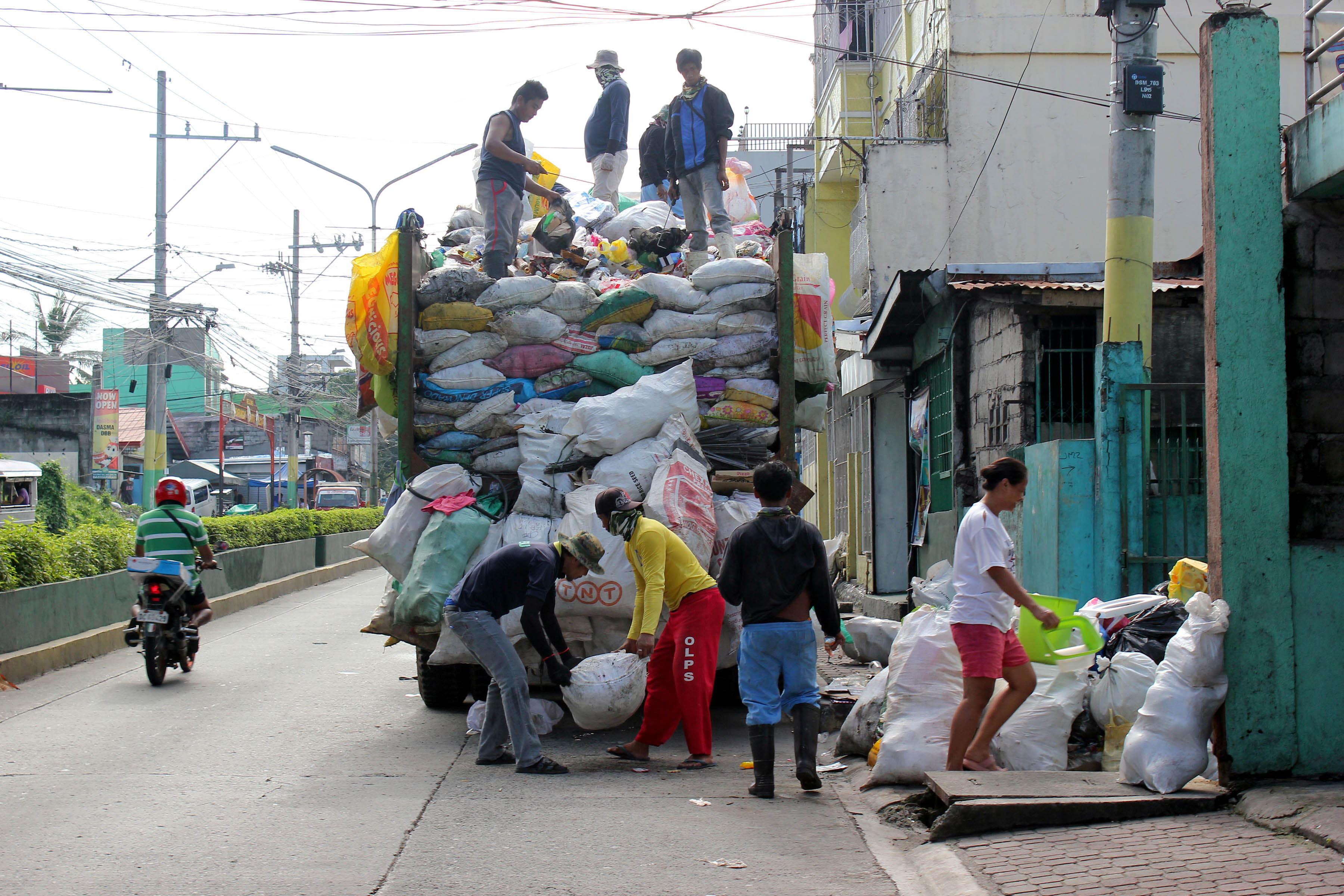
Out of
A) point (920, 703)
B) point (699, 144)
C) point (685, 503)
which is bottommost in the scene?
point (920, 703)

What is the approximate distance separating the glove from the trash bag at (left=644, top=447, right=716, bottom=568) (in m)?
0.99

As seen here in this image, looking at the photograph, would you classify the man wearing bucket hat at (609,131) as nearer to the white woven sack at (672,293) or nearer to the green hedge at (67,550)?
the white woven sack at (672,293)

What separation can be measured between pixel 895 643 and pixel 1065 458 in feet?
7.17

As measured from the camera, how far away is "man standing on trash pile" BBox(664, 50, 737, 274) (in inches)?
399

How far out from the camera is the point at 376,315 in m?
7.77

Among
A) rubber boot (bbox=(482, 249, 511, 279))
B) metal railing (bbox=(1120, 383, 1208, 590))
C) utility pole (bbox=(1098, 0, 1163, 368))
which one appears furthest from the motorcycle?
utility pole (bbox=(1098, 0, 1163, 368))

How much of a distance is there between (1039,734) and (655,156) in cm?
729

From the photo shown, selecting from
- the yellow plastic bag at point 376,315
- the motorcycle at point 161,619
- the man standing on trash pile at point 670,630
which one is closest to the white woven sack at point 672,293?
the yellow plastic bag at point 376,315

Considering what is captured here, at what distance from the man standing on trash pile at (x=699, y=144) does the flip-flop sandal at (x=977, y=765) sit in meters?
5.49

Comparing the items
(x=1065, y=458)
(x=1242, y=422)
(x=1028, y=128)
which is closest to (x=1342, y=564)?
(x=1242, y=422)

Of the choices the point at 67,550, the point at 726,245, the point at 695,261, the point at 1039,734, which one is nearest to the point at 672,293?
the point at 695,261

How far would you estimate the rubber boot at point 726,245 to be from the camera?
371 inches

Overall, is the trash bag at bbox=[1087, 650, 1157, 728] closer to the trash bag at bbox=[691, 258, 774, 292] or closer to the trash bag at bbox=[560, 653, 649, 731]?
the trash bag at bbox=[560, 653, 649, 731]

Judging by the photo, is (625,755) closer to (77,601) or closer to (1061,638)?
(1061,638)
